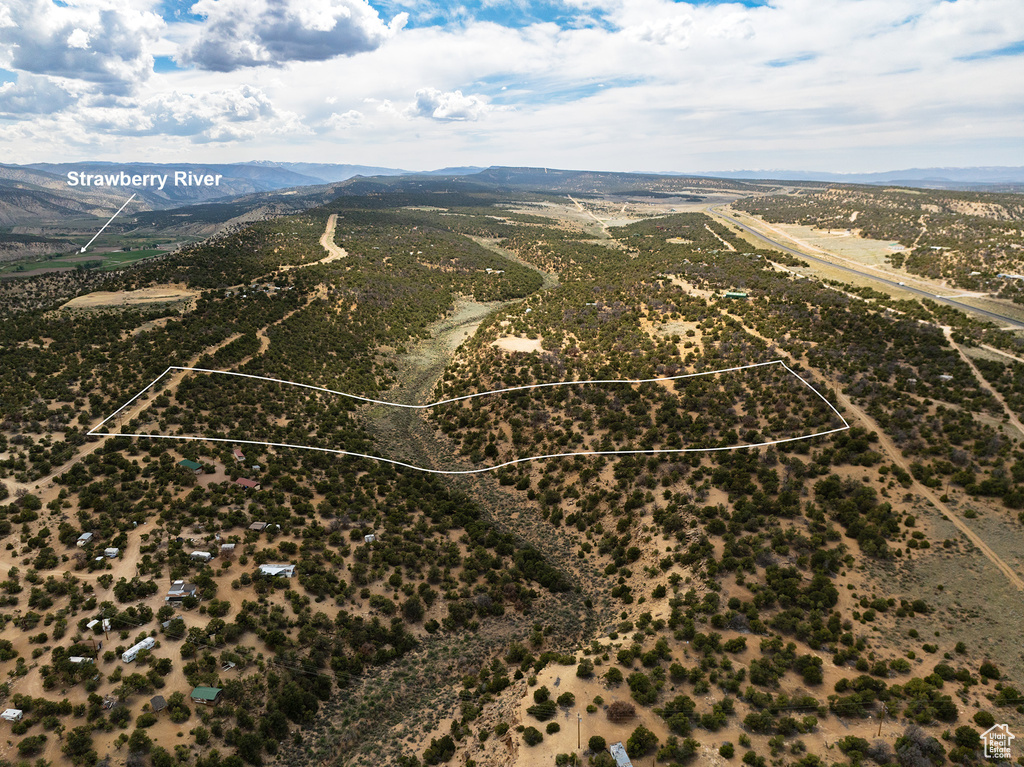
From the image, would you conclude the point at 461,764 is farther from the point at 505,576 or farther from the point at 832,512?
the point at 832,512

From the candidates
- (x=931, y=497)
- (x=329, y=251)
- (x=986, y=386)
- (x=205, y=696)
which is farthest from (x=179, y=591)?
(x=329, y=251)

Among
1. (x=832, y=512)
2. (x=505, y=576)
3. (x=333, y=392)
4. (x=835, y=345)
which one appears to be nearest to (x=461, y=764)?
(x=505, y=576)

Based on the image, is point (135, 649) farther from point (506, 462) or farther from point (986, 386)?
point (986, 386)

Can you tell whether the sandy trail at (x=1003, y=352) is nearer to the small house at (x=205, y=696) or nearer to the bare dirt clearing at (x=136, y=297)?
the small house at (x=205, y=696)

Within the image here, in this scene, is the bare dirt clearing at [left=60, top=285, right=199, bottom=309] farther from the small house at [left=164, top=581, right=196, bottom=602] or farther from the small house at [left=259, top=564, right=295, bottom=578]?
the small house at [left=259, top=564, right=295, bottom=578]

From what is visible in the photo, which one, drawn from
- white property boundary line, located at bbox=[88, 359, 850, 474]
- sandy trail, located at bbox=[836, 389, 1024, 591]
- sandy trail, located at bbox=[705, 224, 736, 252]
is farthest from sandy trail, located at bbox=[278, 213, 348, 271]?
sandy trail, located at bbox=[836, 389, 1024, 591]

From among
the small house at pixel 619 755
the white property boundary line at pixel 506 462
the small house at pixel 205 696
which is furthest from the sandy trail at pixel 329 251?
the small house at pixel 619 755

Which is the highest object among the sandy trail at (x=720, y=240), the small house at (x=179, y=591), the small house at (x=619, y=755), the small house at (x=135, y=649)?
the sandy trail at (x=720, y=240)
